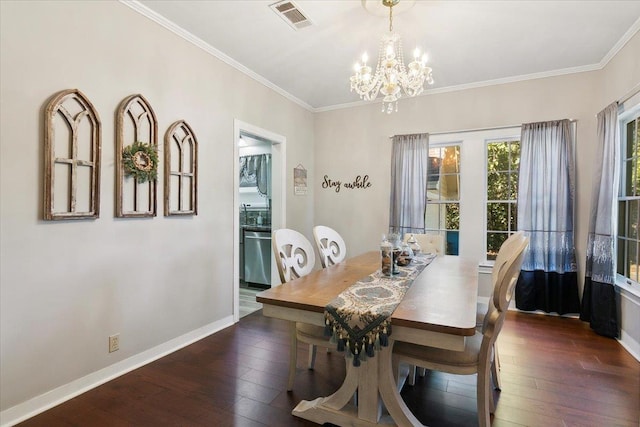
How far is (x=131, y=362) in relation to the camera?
2451mm

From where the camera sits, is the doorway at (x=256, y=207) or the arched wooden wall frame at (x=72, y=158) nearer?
the arched wooden wall frame at (x=72, y=158)

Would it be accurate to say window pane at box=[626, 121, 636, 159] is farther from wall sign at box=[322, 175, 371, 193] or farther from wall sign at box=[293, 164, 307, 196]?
wall sign at box=[293, 164, 307, 196]

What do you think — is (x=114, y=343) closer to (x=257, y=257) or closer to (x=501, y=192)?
(x=257, y=257)

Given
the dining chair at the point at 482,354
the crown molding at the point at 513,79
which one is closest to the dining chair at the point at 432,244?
the dining chair at the point at 482,354

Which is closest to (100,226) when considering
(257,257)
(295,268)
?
(295,268)

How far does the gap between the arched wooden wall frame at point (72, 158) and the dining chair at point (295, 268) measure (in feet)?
4.13

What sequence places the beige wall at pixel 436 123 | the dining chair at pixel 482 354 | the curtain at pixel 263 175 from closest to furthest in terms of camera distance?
the dining chair at pixel 482 354, the beige wall at pixel 436 123, the curtain at pixel 263 175

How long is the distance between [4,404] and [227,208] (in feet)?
6.85

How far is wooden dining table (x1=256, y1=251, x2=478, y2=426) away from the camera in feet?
4.42

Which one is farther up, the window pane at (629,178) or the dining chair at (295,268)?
the window pane at (629,178)

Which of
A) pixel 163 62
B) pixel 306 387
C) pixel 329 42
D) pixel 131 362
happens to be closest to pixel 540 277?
pixel 306 387

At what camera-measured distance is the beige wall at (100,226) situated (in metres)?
1.85

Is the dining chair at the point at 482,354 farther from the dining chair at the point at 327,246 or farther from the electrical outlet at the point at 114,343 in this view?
the electrical outlet at the point at 114,343

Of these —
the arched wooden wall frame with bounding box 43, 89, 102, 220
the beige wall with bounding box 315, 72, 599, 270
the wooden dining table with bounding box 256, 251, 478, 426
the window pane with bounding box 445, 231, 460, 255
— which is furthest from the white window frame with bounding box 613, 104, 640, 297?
the arched wooden wall frame with bounding box 43, 89, 102, 220
